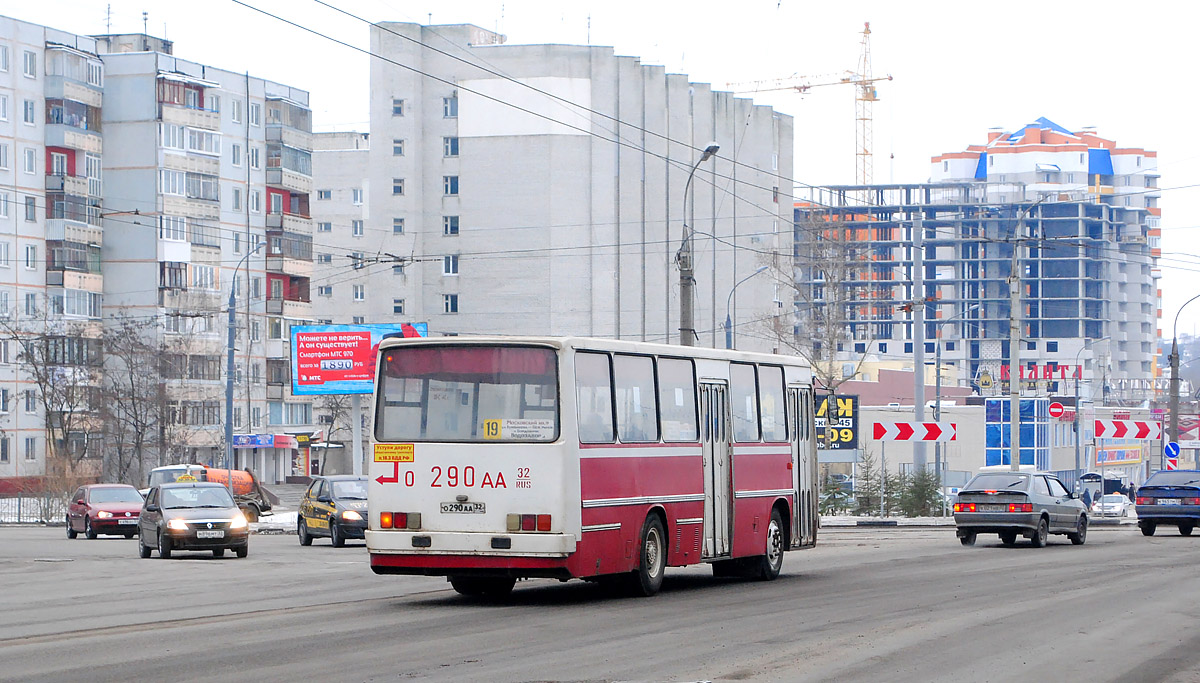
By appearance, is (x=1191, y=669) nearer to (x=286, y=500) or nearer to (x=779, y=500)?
(x=779, y=500)

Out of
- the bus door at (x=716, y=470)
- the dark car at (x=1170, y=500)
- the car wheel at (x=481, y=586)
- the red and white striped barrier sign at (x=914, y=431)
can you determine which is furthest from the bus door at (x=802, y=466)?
the red and white striped barrier sign at (x=914, y=431)

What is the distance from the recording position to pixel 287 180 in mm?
100875

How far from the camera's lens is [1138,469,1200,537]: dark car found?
117 ft

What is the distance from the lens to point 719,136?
372ft

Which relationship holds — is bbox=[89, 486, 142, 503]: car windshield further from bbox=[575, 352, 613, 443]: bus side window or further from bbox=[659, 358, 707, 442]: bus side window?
bbox=[575, 352, 613, 443]: bus side window

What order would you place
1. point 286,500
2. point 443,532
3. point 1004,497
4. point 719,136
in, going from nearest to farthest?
point 443,532 → point 1004,497 → point 286,500 → point 719,136

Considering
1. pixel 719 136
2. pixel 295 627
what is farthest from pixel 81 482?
pixel 719 136

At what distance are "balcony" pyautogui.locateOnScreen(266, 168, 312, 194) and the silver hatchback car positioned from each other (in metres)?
75.0

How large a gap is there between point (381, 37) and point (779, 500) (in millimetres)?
83232

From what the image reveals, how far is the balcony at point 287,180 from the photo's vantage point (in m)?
100

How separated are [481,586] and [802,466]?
594 cm

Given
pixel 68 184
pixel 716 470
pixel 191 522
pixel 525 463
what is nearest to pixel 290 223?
pixel 68 184

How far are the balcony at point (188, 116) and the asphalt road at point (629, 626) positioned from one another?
6921 centimetres

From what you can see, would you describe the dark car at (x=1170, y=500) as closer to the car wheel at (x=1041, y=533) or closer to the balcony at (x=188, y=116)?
the car wheel at (x=1041, y=533)
